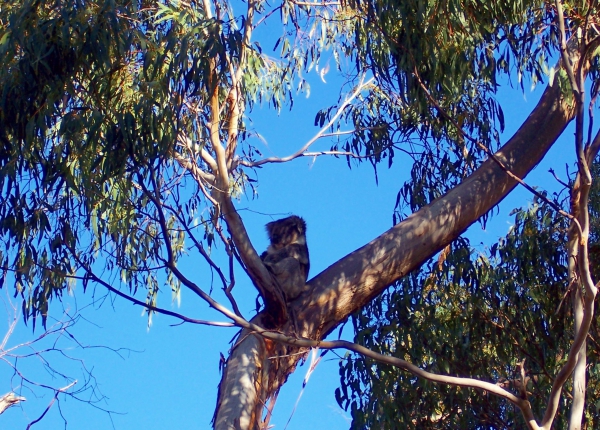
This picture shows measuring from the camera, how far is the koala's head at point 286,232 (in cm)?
581

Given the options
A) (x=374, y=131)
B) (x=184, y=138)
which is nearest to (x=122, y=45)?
(x=184, y=138)

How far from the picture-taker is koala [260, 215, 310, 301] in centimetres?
455

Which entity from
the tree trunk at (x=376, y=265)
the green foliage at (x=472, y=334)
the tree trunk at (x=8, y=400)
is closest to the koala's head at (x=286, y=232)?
the green foliage at (x=472, y=334)

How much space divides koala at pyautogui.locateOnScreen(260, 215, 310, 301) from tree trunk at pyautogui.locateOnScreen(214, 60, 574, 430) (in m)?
0.10

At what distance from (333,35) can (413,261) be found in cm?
254

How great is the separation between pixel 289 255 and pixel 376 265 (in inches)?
37.0

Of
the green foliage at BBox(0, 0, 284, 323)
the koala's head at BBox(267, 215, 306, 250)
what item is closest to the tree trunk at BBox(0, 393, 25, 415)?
the green foliage at BBox(0, 0, 284, 323)

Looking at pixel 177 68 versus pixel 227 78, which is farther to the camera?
pixel 227 78

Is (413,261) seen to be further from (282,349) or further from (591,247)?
(591,247)

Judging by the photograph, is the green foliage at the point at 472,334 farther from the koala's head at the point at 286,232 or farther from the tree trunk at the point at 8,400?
the tree trunk at the point at 8,400

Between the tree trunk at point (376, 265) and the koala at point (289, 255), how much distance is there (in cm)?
10

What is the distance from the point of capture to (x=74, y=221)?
4953 millimetres

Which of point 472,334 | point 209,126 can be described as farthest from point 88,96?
point 472,334

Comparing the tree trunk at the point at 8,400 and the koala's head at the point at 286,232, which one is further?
the koala's head at the point at 286,232
